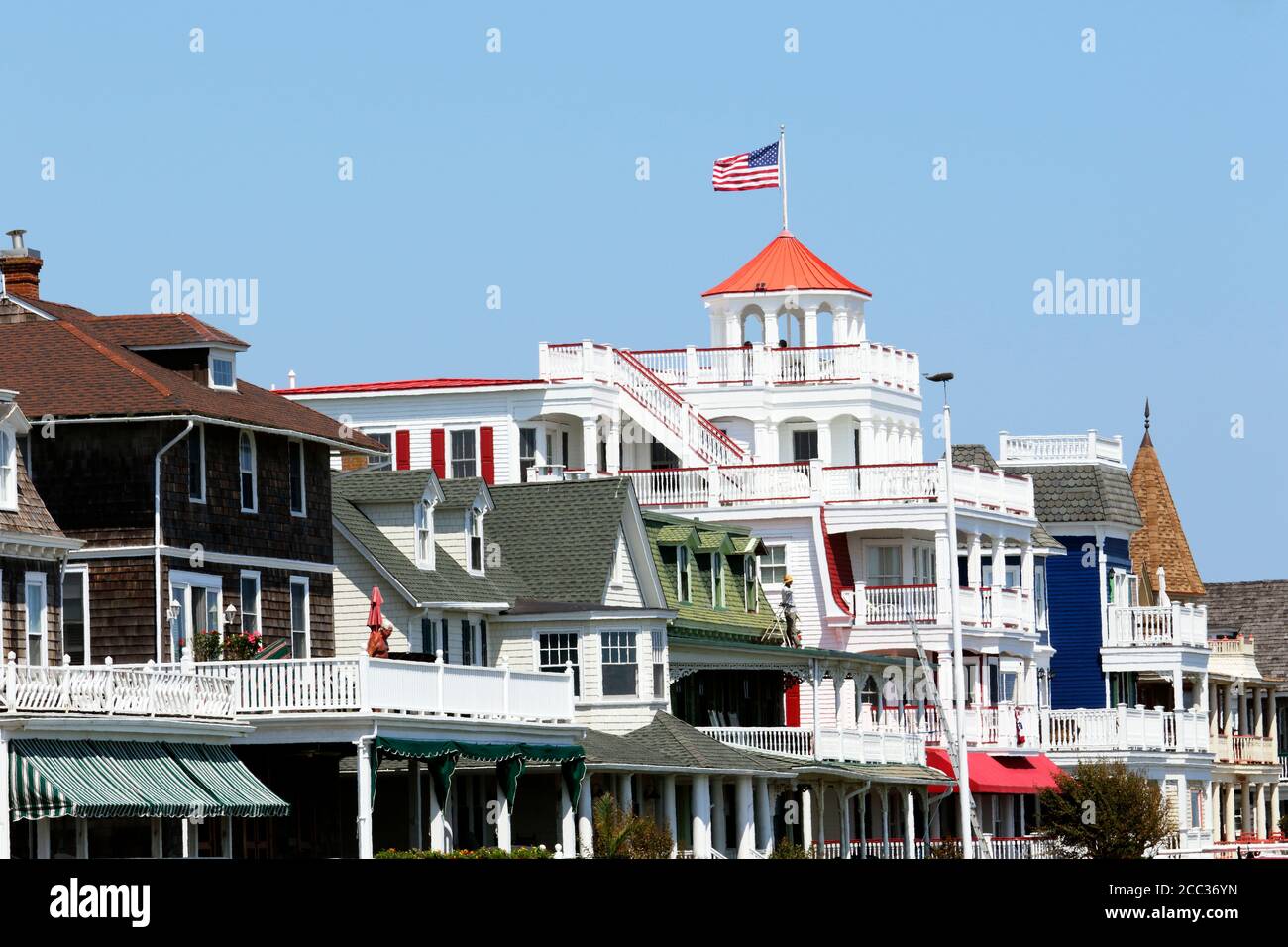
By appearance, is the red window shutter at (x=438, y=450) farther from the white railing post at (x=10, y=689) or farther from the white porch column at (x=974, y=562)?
the white railing post at (x=10, y=689)

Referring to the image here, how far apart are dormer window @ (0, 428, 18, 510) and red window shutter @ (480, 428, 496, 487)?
96.4 feet

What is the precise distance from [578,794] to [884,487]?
2234 centimetres

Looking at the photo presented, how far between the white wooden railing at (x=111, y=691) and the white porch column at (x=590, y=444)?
28535mm

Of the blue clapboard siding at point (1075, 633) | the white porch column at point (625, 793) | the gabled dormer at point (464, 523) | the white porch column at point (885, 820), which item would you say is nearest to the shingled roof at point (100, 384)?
the gabled dormer at point (464, 523)

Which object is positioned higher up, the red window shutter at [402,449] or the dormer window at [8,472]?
the red window shutter at [402,449]

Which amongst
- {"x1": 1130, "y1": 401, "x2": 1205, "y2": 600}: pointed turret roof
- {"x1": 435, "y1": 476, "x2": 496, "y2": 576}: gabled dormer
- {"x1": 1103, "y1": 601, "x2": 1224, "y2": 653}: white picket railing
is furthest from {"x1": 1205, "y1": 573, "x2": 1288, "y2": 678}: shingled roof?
{"x1": 435, "y1": 476, "x2": 496, "y2": 576}: gabled dormer

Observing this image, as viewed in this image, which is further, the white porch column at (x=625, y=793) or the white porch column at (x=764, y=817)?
the white porch column at (x=764, y=817)

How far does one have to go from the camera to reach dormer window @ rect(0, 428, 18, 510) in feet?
151

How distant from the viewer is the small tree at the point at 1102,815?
2936 inches

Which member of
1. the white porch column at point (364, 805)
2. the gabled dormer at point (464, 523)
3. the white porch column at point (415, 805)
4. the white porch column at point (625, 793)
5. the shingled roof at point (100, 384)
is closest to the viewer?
the white porch column at point (364, 805)

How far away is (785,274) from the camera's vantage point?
84375 millimetres

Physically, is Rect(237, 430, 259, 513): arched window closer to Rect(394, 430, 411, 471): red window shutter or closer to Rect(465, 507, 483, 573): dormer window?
Rect(465, 507, 483, 573): dormer window

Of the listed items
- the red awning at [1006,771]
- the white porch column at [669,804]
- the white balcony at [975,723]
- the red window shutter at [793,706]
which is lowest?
the red awning at [1006,771]
